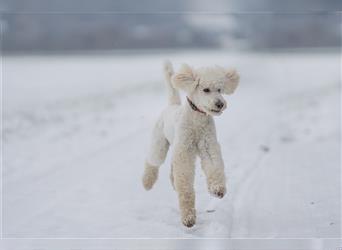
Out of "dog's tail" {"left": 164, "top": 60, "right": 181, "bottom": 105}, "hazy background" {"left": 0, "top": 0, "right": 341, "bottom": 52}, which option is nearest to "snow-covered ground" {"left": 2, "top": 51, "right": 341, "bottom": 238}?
"hazy background" {"left": 0, "top": 0, "right": 341, "bottom": 52}

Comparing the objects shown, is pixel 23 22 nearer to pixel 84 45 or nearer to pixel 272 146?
pixel 84 45

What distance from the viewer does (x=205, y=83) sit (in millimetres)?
2260

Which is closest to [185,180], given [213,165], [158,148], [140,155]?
[213,165]

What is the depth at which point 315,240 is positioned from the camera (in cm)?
241

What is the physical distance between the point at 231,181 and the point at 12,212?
1.13 m

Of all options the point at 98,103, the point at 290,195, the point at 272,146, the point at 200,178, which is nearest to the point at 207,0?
the point at 200,178

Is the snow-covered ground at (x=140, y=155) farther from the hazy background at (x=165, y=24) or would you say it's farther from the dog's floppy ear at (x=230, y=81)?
the dog's floppy ear at (x=230, y=81)

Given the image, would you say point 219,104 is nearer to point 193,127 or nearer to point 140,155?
point 193,127

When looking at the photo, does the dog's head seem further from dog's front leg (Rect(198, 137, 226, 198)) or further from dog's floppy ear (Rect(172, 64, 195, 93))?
dog's front leg (Rect(198, 137, 226, 198))

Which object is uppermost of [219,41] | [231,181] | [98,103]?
[98,103]

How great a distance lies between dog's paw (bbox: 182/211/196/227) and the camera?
7.98 feet

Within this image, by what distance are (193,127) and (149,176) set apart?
52 cm

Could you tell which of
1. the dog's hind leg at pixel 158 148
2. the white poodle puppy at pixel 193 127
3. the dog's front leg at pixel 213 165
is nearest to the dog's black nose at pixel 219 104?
the white poodle puppy at pixel 193 127

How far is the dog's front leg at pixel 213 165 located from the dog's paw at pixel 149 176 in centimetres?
42
